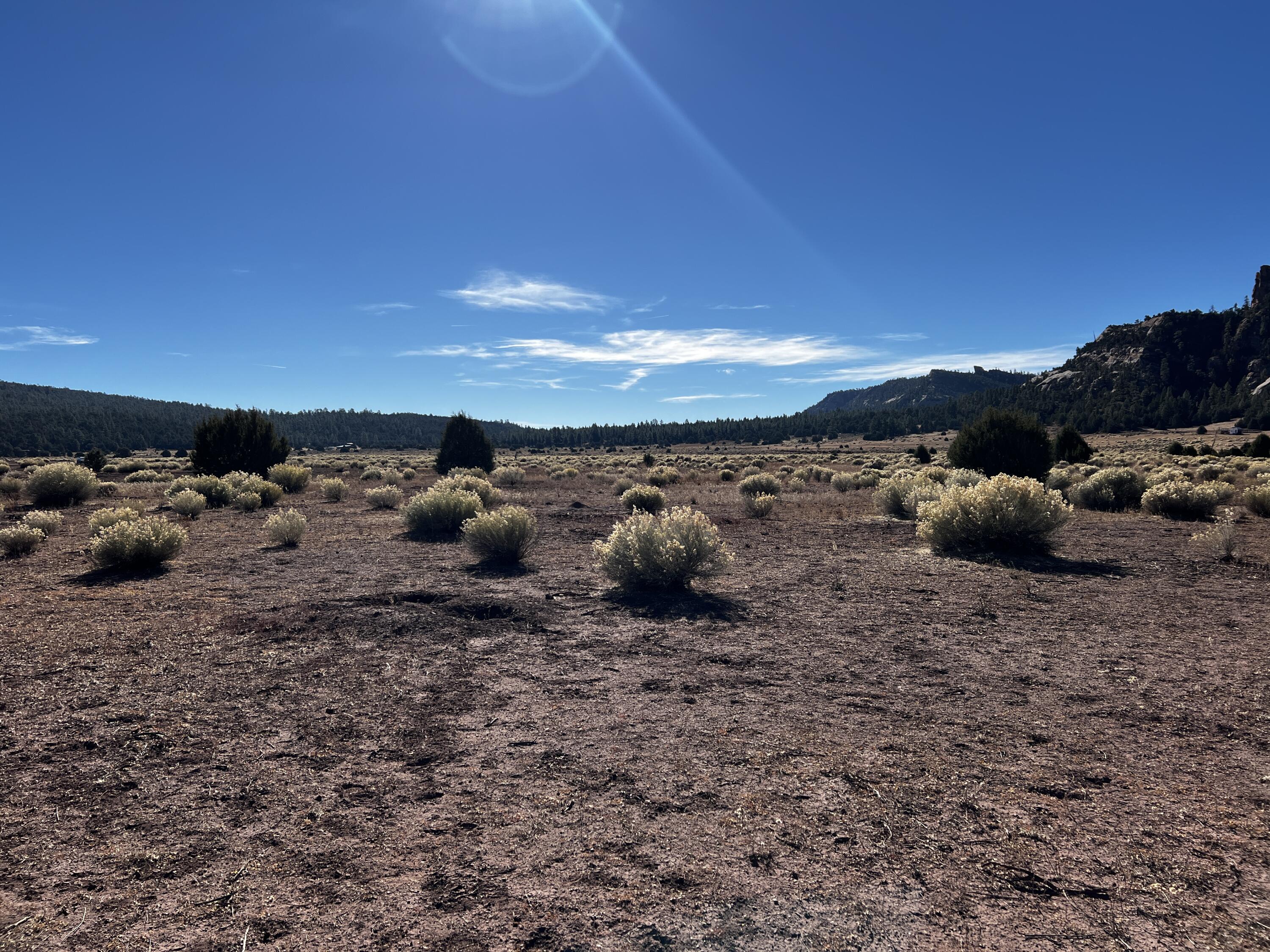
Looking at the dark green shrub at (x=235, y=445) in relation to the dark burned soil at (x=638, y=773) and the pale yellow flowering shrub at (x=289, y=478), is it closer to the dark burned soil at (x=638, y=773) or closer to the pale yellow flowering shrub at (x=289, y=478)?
the pale yellow flowering shrub at (x=289, y=478)

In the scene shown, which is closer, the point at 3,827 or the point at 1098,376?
the point at 3,827

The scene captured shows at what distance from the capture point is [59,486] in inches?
771

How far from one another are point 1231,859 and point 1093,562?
9.23 m

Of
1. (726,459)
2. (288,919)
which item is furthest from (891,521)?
(726,459)

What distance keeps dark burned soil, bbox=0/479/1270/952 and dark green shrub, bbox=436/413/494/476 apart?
26.1m

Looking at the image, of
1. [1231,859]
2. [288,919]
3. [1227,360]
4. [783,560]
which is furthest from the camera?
[1227,360]

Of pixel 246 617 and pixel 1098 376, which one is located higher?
pixel 1098 376

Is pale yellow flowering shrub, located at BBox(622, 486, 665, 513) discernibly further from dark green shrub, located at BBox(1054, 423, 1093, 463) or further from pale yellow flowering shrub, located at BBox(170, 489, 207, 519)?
dark green shrub, located at BBox(1054, 423, 1093, 463)

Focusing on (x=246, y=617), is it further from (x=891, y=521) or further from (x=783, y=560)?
(x=891, y=521)

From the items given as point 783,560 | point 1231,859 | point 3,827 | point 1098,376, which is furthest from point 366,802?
point 1098,376

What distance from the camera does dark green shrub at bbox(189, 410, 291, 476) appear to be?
88.6 feet

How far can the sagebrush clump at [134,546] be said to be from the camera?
10.3m

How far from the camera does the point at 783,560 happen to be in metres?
12.0

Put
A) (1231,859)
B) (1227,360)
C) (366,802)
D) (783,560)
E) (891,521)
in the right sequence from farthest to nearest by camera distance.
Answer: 1. (1227,360)
2. (891,521)
3. (783,560)
4. (366,802)
5. (1231,859)
